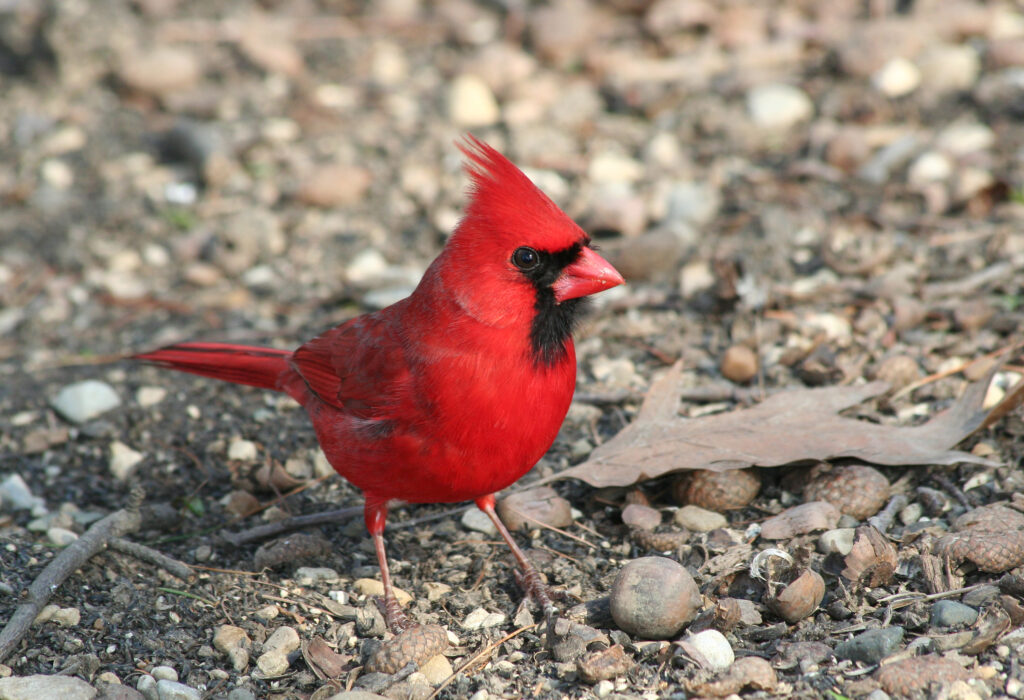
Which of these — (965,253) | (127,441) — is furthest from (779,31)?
(127,441)

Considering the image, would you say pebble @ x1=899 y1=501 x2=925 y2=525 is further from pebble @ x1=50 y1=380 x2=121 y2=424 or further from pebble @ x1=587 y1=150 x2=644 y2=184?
pebble @ x1=50 y1=380 x2=121 y2=424

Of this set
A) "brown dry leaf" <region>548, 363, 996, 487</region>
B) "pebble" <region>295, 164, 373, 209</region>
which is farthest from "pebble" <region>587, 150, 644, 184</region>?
"brown dry leaf" <region>548, 363, 996, 487</region>

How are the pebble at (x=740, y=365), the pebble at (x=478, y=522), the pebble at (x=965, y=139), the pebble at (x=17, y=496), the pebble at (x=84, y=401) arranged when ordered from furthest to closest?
the pebble at (x=965, y=139), the pebble at (x=84, y=401), the pebble at (x=740, y=365), the pebble at (x=17, y=496), the pebble at (x=478, y=522)

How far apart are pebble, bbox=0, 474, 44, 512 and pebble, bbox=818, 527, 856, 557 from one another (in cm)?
258

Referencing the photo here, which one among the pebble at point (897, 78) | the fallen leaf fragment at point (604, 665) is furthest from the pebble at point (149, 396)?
the pebble at point (897, 78)

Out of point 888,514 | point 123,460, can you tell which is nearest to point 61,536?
point 123,460

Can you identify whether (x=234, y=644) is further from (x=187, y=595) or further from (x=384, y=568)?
(x=384, y=568)

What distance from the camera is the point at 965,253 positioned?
4.25 metres

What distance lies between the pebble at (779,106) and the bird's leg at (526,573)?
293 centimetres

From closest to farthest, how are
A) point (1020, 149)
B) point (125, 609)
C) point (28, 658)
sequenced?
1. point (28, 658)
2. point (125, 609)
3. point (1020, 149)

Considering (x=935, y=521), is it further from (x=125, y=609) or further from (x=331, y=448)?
(x=125, y=609)

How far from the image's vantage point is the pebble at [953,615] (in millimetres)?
2604

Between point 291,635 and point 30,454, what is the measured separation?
1.56m

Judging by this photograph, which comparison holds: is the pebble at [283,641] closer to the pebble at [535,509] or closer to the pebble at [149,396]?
the pebble at [535,509]
